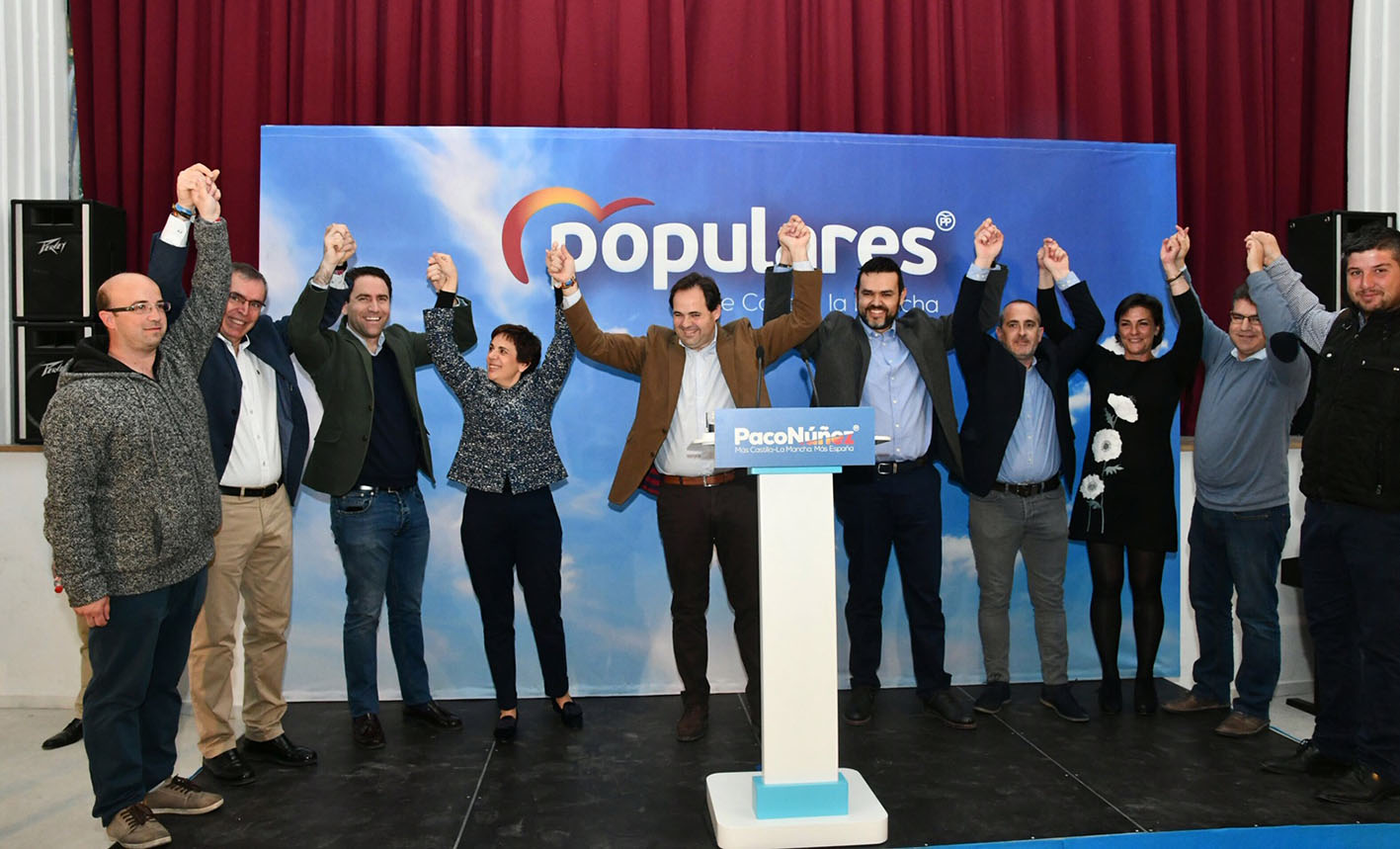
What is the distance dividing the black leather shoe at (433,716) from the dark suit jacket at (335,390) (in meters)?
0.96

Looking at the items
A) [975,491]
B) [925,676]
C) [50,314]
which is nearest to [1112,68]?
[975,491]

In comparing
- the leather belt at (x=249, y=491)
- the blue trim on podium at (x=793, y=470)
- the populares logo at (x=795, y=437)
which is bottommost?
the leather belt at (x=249, y=491)

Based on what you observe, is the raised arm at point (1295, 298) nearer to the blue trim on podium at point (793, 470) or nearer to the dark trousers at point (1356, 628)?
the dark trousers at point (1356, 628)

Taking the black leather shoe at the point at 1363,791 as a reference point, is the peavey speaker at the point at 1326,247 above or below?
above

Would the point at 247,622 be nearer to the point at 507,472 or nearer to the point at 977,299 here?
the point at 507,472

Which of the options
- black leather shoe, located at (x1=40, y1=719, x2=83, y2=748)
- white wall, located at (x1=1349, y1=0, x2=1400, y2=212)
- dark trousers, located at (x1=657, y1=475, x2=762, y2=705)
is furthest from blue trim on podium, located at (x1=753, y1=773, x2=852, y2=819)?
white wall, located at (x1=1349, y1=0, x2=1400, y2=212)

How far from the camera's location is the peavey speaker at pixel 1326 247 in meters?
4.51

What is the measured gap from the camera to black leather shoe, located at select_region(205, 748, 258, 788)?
3154mm

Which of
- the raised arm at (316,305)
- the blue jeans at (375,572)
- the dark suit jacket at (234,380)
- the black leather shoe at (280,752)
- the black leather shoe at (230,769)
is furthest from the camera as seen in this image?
the blue jeans at (375,572)

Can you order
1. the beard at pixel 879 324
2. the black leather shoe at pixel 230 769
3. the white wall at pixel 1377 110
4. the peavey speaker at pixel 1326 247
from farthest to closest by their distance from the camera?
the white wall at pixel 1377 110 < the peavey speaker at pixel 1326 247 < the beard at pixel 879 324 < the black leather shoe at pixel 230 769

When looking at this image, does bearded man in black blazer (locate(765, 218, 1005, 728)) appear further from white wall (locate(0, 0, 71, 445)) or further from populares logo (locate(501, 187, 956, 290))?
white wall (locate(0, 0, 71, 445))

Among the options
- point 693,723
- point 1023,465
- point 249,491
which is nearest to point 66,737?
point 249,491

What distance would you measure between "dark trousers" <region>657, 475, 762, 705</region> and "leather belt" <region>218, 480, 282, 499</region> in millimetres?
1416

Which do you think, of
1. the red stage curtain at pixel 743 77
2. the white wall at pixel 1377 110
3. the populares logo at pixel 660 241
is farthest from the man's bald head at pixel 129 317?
the white wall at pixel 1377 110
